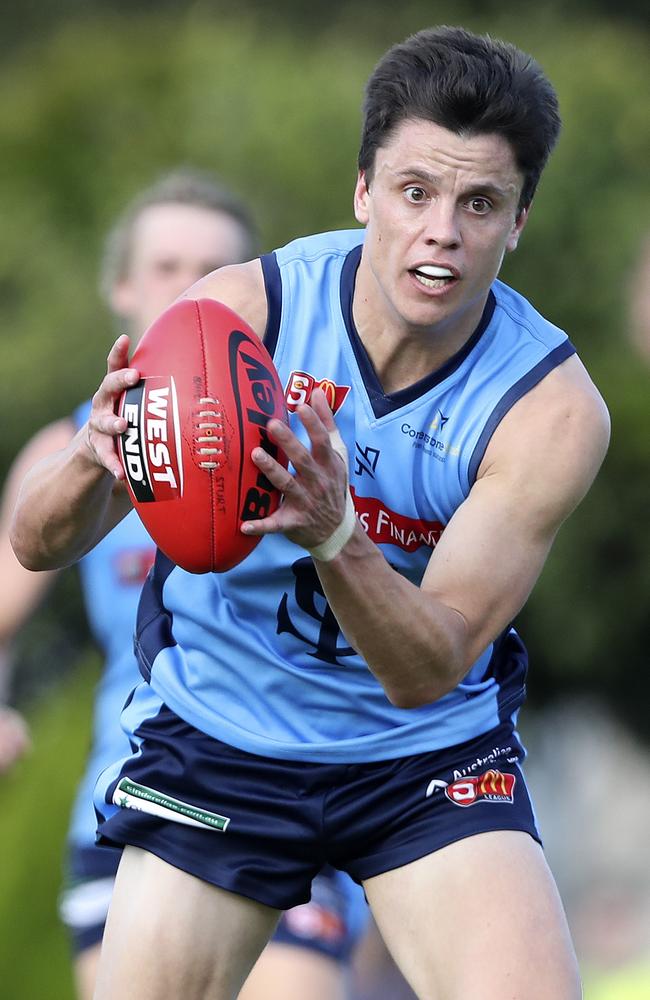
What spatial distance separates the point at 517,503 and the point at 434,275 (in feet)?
1.54

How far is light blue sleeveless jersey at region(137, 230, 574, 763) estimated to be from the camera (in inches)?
126

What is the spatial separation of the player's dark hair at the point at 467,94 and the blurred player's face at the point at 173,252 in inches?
73.3

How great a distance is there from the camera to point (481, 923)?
3006 mm

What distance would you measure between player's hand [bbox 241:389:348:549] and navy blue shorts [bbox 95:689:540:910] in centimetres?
71

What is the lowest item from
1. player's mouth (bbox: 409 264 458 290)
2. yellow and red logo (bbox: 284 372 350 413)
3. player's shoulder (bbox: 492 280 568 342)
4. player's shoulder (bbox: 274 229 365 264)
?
yellow and red logo (bbox: 284 372 350 413)

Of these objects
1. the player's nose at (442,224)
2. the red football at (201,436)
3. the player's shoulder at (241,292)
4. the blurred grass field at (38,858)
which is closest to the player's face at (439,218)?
the player's nose at (442,224)

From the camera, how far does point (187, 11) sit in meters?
10.8

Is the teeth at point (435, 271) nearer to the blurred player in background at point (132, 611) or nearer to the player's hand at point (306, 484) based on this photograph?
the player's hand at point (306, 484)

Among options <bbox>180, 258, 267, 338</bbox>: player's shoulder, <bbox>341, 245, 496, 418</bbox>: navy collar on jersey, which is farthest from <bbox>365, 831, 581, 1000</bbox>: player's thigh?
<bbox>180, 258, 267, 338</bbox>: player's shoulder

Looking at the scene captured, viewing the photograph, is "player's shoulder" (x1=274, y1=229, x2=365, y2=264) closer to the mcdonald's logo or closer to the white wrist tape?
the white wrist tape

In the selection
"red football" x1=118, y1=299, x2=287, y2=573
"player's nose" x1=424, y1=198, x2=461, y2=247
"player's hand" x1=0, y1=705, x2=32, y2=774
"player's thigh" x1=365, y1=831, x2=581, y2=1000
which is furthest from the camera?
"player's hand" x1=0, y1=705, x2=32, y2=774

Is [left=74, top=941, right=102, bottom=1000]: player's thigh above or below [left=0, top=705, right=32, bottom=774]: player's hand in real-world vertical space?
below

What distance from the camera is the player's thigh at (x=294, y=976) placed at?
4129mm

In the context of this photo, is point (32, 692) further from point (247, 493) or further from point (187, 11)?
point (247, 493)
